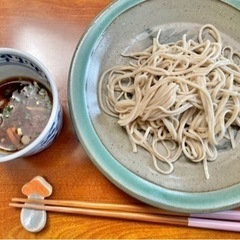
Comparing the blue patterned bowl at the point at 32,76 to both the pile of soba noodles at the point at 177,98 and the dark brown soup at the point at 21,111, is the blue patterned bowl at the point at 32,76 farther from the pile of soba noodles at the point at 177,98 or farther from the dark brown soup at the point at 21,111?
the pile of soba noodles at the point at 177,98

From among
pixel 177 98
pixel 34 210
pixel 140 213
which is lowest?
pixel 34 210

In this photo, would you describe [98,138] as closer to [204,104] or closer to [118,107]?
[118,107]

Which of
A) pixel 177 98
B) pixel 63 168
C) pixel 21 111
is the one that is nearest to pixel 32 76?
pixel 21 111

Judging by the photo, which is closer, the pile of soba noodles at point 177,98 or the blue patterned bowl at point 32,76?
the blue patterned bowl at point 32,76

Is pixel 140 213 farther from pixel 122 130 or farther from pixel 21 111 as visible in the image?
pixel 21 111

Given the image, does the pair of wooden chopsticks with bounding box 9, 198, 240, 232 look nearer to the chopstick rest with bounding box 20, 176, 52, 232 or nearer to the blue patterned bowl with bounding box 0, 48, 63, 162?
the chopstick rest with bounding box 20, 176, 52, 232

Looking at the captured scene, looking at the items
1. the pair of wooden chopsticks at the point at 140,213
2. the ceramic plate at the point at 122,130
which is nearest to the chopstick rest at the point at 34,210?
the pair of wooden chopsticks at the point at 140,213

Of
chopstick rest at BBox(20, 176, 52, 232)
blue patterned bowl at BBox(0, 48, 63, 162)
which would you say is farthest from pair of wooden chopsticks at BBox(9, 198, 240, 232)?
blue patterned bowl at BBox(0, 48, 63, 162)
